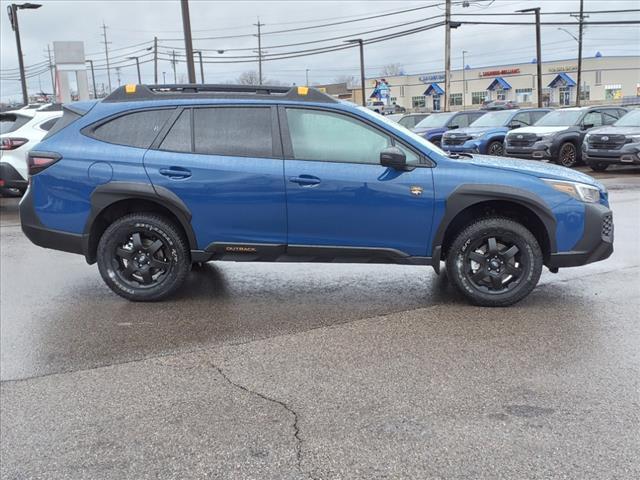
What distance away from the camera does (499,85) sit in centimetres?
8962

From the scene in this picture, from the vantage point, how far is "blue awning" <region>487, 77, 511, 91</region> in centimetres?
8838

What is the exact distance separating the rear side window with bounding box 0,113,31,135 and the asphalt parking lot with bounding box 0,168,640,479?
5.77 m

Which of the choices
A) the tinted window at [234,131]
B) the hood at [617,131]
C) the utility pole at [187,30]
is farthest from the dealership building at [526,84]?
the tinted window at [234,131]

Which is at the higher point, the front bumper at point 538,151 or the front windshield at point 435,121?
the front windshield at point 435,121

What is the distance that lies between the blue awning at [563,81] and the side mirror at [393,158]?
266 feet

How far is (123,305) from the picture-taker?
5.54m

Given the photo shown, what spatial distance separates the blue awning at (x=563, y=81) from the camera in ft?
255

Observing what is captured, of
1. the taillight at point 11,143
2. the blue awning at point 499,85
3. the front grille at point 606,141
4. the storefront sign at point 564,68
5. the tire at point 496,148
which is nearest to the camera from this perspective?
the taillight at point 11,143

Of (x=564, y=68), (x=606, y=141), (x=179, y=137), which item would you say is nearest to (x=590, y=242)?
(x=179, y=137)

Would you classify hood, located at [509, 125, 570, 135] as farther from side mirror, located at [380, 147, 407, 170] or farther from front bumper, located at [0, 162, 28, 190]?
side mirror, located at [380, 147, 407, 170]

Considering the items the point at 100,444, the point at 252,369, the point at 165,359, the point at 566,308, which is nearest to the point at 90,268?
the point at 165,359

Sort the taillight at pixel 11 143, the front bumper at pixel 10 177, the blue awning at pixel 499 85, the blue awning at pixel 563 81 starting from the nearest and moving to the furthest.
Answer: the front bumper at pixel 10 177 → the taillight at pixel 11 143 → the blue awning at pixel 563 81 → the blue awning at pixel 499 85

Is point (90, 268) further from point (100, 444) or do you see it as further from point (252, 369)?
point (100, 444)

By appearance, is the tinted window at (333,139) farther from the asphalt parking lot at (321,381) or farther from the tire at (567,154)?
the tire at (567,154)
